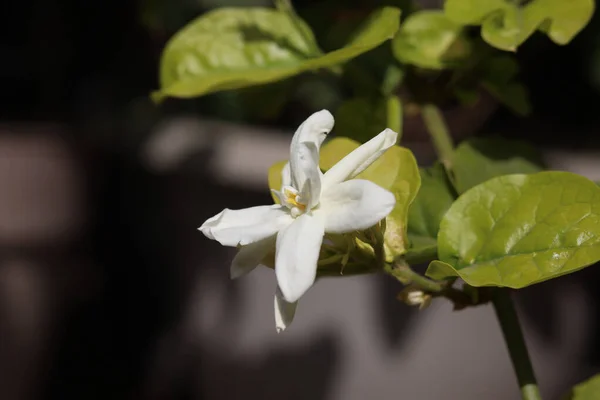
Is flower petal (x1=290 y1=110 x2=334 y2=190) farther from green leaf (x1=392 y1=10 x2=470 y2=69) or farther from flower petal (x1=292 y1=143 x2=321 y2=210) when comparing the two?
green leaf (x1=392 y1=10 x2=470 y2=69)

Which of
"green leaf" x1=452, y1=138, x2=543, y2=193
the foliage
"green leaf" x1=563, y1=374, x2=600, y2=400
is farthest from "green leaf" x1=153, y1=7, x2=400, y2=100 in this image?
"green leaf" x1=563, y1=374, x2=600, y2=400

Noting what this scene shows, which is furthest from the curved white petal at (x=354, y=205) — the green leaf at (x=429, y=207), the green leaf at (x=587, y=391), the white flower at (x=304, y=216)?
the green leaf at (x=587, y=391)

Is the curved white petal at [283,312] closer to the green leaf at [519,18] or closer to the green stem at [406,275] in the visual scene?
the green stem at [406,275]

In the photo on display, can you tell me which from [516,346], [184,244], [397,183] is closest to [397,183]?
[397,183]

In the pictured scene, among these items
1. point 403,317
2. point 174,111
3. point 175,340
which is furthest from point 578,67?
point 175,340

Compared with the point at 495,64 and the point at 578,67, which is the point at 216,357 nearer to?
the point at 495,64
